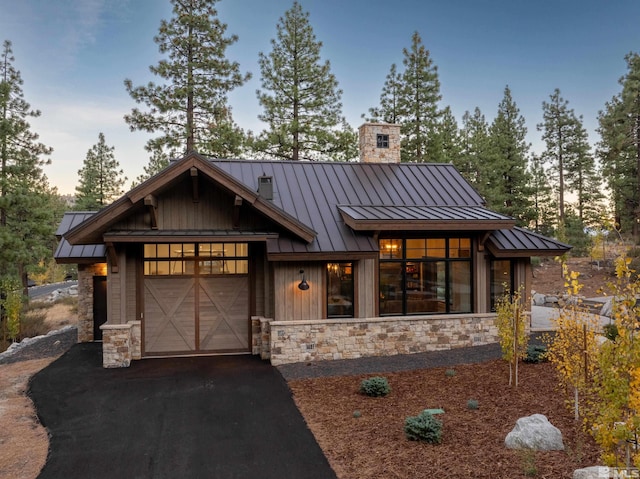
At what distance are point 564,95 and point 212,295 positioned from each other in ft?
111

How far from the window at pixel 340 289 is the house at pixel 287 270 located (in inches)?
1.0

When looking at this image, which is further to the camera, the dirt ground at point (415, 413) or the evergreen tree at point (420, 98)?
the evergreen tree at point (420, 98)

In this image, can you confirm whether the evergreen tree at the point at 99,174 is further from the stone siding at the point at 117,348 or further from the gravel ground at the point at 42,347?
the stone siding at the point at 117,348

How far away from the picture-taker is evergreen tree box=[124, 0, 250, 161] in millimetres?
18531

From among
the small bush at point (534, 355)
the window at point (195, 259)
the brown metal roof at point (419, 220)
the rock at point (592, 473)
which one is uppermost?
the brown metal roof at point (419, 220)

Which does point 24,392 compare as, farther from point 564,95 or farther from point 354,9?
point 564,95

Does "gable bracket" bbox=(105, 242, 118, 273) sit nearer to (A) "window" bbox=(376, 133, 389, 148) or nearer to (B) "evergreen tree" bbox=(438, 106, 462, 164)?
(A) "window" bbox=(376, 133, 389, 148)

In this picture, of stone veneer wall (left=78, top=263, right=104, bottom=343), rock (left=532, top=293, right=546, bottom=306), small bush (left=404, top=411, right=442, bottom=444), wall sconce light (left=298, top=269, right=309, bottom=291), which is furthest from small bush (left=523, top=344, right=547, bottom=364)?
stone veneer wall (left=78, top=263, right=104, bottom=343)

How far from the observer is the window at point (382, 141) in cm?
1458

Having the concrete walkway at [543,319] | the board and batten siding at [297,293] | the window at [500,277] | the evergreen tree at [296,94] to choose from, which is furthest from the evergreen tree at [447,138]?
the board and batten siding at [297,293]

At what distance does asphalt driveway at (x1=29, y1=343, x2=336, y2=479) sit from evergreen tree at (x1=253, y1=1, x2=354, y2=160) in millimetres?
14136

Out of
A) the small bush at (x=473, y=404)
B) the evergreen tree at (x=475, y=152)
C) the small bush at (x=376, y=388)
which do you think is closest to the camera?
the small bush at (x=473, y=404)

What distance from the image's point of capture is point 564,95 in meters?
32.2

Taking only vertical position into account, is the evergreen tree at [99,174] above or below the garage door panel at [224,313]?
above
